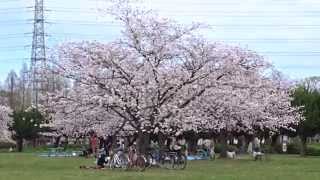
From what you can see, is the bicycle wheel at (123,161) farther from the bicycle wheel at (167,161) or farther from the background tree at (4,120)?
the background tree at (4,120)

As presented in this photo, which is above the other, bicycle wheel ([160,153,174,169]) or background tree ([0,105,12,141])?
background tree ([0,105,12,141])

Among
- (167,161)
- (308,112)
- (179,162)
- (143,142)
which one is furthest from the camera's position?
(308,112)

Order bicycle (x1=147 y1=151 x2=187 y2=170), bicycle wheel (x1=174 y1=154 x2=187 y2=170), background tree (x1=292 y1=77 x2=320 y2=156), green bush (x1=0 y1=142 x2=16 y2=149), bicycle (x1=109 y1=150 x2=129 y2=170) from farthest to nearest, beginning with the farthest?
green bush (x1=0 y1=142 x2=16 y2=149) < background tree (x1=292 y1=77 x2=320 y2=156) < bicycle (x1=147 y1=151 x2=187 y2=170) < bicycle wheel (x1=174 y1=154 x2=187 y2=170) < bicycle (x1=109 y1=150 x2=129 y2=170)

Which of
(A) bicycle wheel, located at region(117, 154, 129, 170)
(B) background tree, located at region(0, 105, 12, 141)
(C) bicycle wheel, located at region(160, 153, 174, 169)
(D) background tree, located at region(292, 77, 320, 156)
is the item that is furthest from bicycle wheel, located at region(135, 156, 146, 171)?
(B) background tree, located at region(0, 105, 12, 141)

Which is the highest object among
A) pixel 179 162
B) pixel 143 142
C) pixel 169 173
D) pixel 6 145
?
pixel 143 142

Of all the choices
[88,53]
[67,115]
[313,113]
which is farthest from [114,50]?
Answer: [313,113]

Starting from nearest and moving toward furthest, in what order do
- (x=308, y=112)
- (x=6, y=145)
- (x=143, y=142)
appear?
1. (x=143, y=142)
2. (x=308, y=112)
3. (x=6, y=145)

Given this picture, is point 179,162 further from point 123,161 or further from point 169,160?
point 123,161

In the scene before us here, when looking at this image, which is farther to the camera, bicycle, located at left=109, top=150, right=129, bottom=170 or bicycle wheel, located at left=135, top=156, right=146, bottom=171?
bicycle, located at left=109, top=150, right=129, bottom=170

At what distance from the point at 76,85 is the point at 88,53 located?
1915 mm

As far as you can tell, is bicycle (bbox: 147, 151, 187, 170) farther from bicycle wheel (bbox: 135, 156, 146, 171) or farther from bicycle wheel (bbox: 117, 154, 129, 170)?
bicycle wheel (bbox: 117, 154, 129, 170)

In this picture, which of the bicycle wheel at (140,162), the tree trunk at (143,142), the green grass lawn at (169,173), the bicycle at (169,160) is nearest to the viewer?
the green grass lawn at (169,173)

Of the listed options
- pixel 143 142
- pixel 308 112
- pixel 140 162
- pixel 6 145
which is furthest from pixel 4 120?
pixel 140 162

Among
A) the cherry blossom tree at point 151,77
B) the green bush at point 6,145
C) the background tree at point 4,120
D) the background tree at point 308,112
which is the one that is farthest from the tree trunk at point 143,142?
the green bush at point 6,145
